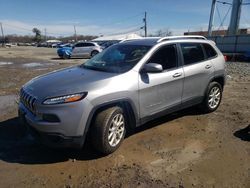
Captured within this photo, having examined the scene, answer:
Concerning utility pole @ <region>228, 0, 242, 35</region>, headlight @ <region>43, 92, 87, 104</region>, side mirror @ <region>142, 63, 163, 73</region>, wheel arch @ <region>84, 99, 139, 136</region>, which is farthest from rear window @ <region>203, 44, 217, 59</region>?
utility pole @ <region>228, 0, 242, 35</region>

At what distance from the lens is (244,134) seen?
503 cm

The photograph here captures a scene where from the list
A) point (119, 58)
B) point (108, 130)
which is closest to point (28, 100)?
point (108, 130)

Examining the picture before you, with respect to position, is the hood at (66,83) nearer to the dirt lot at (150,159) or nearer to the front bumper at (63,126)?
the front bumper at (63,126)

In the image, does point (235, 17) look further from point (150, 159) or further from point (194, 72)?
point (150, 159)

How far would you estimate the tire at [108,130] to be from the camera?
3891 mm

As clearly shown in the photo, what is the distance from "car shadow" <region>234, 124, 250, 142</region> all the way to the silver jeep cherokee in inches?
41.4

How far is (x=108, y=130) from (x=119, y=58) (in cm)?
153

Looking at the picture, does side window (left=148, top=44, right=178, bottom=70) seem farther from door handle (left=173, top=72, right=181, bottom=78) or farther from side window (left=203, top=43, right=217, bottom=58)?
side window (left=203, top=43, right=217, bottom=58)

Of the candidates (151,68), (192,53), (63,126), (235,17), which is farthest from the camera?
(235,17)

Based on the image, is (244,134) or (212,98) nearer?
(244,134)

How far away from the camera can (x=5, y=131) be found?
5.16m

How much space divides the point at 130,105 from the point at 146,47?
4.04ft

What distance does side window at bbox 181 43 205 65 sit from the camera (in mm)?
5379

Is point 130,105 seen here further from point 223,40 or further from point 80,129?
point 223,40
